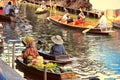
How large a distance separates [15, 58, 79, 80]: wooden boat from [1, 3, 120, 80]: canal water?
5.40 feet

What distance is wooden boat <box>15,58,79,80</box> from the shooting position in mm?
14039

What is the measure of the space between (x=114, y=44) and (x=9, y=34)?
699 centimetres

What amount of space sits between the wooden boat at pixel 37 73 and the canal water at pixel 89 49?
1646mm

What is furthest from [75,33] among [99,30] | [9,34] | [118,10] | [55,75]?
[55,75]

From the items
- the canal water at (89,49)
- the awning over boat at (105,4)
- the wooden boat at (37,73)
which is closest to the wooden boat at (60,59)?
the canal water at (89,49)

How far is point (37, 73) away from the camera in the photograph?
15.3 metres

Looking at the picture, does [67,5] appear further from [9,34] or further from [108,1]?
[9,34]

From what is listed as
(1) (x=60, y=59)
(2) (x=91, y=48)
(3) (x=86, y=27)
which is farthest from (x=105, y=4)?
(1) (x=60, y=59)

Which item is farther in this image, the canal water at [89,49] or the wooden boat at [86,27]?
the wooden boat at [86,27]

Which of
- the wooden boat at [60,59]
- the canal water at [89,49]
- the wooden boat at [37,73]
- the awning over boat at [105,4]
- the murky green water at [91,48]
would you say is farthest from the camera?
the awning over boat at [105,4]

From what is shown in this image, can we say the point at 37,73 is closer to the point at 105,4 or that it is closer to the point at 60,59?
the point at 60,59

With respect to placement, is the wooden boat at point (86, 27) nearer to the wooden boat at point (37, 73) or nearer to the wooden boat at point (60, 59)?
the wooden boat at point (60, 59)

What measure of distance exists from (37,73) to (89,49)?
7.37m

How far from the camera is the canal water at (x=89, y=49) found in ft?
55.6
